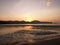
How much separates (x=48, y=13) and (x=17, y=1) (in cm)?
136

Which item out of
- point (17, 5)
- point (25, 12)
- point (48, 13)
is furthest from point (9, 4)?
point (48, 13)

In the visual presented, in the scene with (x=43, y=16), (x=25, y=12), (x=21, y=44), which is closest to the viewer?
(x=21, y=44)

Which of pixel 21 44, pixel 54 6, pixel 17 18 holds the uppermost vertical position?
pixel 54 6

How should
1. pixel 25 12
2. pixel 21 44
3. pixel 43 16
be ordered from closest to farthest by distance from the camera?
1. pixel 21 44
2. pixel 25 12
3. pixel 43 16

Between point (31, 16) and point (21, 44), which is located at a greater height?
point (31, 16)

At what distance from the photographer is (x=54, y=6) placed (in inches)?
221

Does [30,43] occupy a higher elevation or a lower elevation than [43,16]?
lower

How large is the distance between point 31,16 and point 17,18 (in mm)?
578

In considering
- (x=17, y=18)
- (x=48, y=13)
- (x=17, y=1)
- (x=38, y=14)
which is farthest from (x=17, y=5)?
(x=48, y=13)

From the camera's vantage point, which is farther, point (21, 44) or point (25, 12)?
point (25, 12)

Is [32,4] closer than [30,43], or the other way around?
[30,43]

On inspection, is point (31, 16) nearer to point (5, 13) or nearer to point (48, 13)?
point (48, 13)

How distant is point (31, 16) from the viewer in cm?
547

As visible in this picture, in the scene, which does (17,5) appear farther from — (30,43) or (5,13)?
(30,43)
